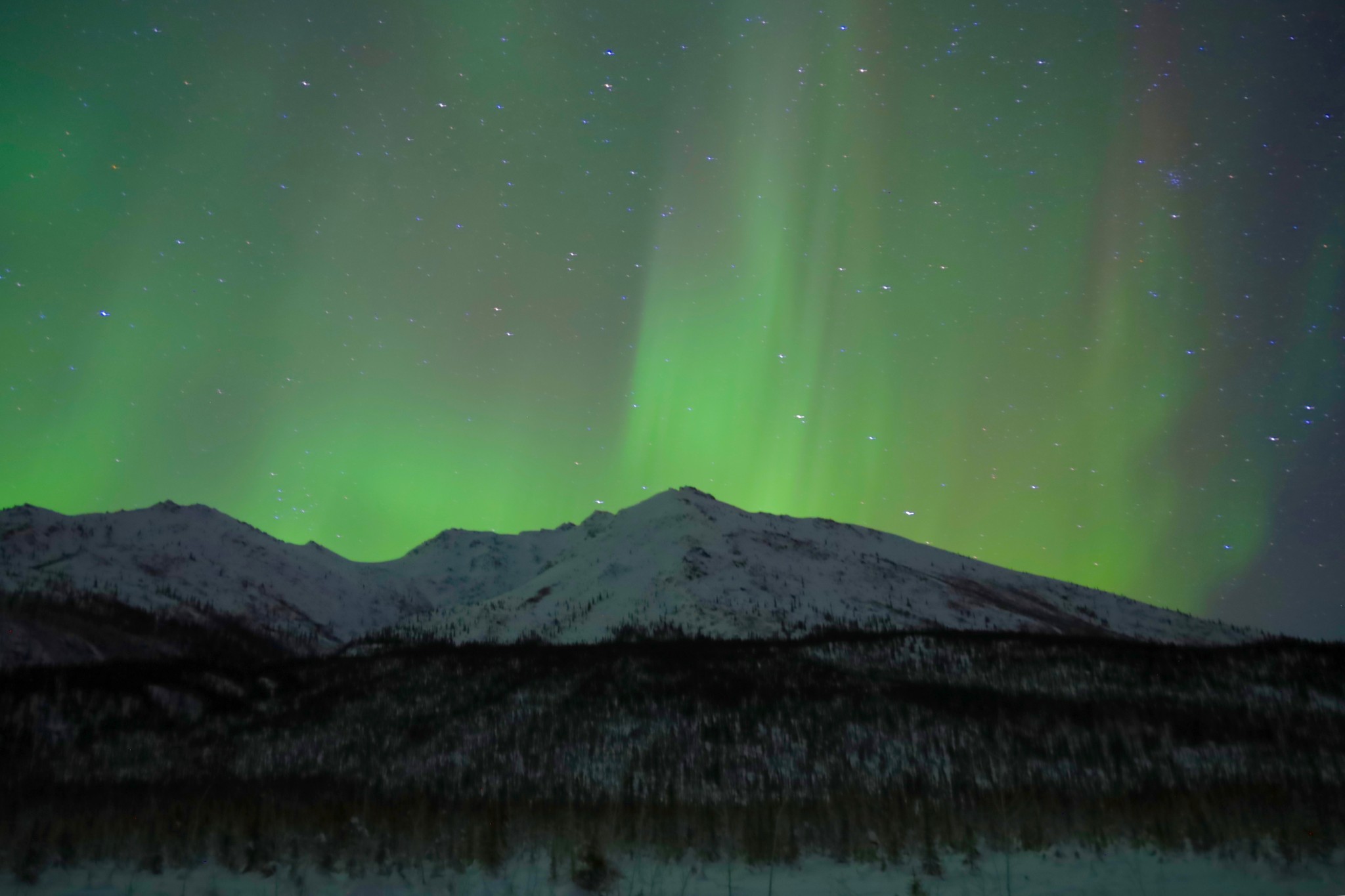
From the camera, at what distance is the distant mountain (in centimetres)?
5088

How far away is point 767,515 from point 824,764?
213 ft

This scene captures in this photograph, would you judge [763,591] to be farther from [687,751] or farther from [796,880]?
[796,880]

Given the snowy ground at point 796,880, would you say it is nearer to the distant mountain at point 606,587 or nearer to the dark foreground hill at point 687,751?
the dark foreground hill at point 687,751

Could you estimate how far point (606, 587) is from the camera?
5891 cm

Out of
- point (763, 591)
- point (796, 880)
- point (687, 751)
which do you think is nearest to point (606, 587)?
point (763, 591)

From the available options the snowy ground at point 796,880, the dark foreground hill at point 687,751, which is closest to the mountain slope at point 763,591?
the dark foreground hill at point 687,751

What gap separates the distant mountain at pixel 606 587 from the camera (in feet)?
167

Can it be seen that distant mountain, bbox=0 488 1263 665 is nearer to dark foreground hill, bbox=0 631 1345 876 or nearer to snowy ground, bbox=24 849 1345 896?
dark foreground hill, bbox=0 631 1345 876

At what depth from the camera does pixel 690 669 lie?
108 ft

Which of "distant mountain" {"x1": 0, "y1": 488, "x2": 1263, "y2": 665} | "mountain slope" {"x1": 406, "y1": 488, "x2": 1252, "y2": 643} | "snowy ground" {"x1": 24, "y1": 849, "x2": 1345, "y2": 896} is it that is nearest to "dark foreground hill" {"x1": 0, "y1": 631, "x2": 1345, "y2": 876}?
"snowy ground" {"x1": 24, "y1": 849, "x2": 1345, "y2": 896}

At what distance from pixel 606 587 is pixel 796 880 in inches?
1971

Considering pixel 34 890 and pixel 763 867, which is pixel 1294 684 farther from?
pixel 34 890

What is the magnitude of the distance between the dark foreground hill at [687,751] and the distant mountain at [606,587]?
32.9ft

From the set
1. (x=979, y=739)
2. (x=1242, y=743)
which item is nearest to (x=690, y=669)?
(x=979, y=739)
